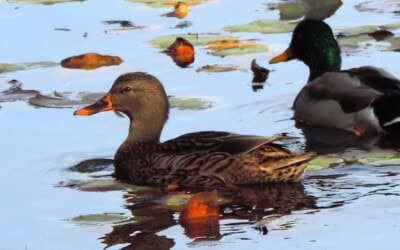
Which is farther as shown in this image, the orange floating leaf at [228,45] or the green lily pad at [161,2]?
the green lily pad at [161,2]

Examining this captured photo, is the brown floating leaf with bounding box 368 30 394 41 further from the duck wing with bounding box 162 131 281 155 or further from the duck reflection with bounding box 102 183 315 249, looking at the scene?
the duck reflection with bounding box 102 183 315 249

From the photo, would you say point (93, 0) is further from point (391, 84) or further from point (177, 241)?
point (177, 241)

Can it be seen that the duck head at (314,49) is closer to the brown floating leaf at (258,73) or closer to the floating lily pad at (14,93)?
→ the brown floating leaf at (258,73)

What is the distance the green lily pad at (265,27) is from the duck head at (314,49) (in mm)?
914

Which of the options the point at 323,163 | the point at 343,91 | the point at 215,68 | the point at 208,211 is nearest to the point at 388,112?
the point at 343,91

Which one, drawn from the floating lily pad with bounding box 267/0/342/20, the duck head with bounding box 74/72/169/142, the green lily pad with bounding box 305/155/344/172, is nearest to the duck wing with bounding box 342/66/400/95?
the green lily pad with bounding box 305/155/344/172

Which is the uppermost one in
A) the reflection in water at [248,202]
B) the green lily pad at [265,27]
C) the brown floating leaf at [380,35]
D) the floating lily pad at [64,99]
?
the green lily pad at [265,27]

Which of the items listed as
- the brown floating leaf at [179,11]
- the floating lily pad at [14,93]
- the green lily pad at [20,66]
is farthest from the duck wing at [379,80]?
the brown floating leaf at [179,11]

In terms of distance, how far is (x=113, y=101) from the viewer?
9.73 metres

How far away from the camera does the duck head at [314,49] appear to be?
1161cm

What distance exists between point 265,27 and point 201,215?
16.1 feet

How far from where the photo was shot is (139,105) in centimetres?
968

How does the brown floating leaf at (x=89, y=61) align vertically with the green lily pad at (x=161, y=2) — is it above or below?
below

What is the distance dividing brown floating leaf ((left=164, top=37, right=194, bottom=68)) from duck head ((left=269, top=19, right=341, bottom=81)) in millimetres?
752
